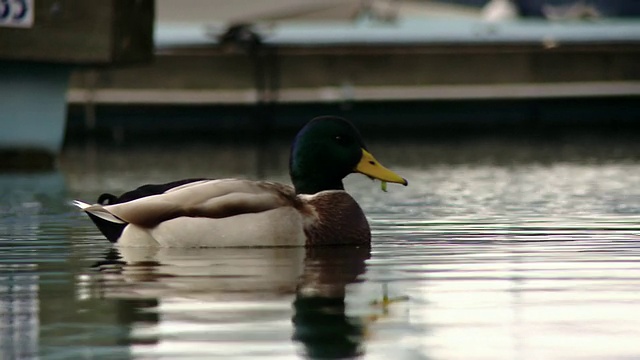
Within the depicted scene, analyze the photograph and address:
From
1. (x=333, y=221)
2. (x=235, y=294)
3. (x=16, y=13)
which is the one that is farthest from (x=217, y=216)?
(x=16, y=13)

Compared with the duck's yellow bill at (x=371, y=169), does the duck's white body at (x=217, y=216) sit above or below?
below

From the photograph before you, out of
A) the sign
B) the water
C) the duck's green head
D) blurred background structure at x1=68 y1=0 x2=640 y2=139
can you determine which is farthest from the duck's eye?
blurred background structure at x1=68 y1=0 x2=640 y2=139

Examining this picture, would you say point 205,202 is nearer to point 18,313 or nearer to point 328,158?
point 328,158

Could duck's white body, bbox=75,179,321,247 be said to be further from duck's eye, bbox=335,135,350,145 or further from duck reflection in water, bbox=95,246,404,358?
duck's eye, bbox=335,135,350,145

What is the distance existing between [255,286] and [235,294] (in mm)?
330

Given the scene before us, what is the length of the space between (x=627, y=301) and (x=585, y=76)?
2324 cm

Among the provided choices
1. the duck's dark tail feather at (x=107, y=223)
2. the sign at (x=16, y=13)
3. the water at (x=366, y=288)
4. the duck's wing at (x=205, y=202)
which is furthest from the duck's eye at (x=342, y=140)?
the sign at (x=16, y=13)

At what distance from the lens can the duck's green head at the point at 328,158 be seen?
11.4m

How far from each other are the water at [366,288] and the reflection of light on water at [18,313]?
0.4 inches

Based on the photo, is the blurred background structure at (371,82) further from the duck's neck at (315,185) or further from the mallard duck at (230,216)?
the mallard duck at (230,216)

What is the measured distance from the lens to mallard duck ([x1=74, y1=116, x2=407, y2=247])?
10.8 meters

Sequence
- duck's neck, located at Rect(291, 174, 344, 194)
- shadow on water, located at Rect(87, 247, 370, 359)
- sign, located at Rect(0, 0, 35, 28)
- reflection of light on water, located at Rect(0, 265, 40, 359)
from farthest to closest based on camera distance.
Answer: sign, located at Rect(0, 0, 35, 28) → duck's neck, located at Rect(291, 174, 344, 194) → shadow on water, located at Rect(87, 247, 370, 359) → reflection of light on water, located at Rect(0, 265, 40, 359)

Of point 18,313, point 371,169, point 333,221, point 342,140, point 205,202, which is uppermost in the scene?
point 342,140

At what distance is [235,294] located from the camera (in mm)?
8453
